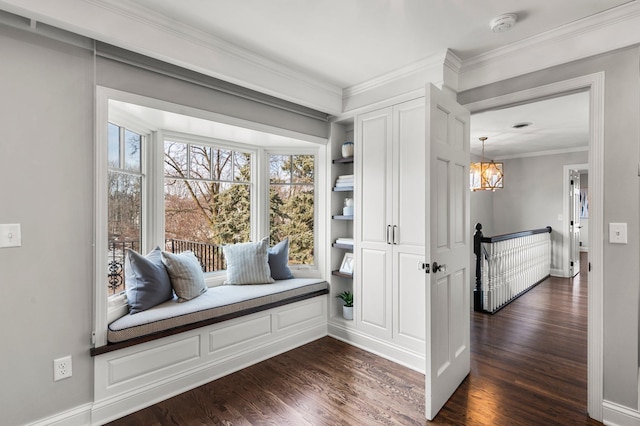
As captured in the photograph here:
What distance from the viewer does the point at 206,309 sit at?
2.47 metres

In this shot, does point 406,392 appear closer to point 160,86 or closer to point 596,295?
point 596,295

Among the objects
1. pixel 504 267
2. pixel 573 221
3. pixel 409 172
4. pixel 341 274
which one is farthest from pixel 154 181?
pixel 573 221

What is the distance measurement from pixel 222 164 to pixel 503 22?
2.65 m

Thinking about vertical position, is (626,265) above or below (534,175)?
below

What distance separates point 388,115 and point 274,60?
109cm

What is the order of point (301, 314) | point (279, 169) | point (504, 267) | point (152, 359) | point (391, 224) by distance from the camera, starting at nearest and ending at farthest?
point (152, 359) → point (391, 224) → point (301, 314) → point (279, 169) → point (504, 267)

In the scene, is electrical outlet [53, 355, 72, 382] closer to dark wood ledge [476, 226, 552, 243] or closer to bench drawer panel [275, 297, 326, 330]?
bench drawer panel [275, 297, 326, 330]

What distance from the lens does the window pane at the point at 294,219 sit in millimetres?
3703

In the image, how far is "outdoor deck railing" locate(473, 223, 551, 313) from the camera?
417cm

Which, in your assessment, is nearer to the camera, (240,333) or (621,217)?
(621,217)

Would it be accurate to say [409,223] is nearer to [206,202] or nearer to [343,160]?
[343,160]

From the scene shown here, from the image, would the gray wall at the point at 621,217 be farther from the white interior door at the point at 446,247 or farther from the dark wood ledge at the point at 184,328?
the dark wood ledge at the point at 184,328

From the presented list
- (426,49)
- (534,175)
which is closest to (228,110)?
(426,49)

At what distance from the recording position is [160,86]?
230 cm
